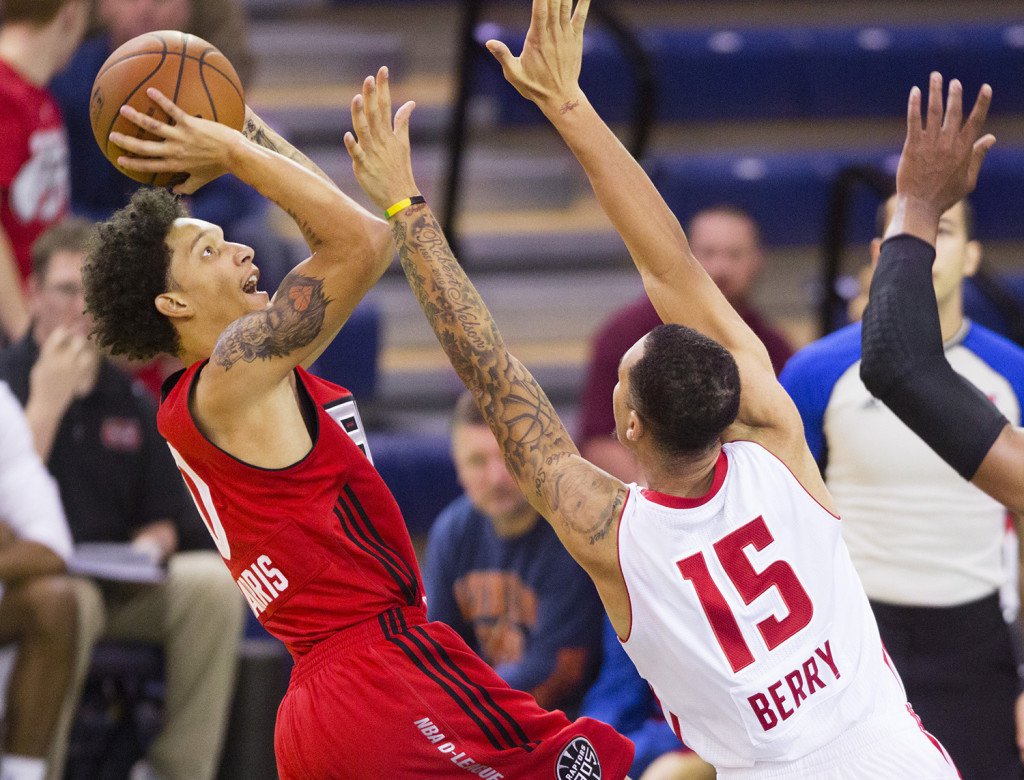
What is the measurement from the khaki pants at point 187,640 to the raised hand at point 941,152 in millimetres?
3140

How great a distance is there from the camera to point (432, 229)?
301 centimetres

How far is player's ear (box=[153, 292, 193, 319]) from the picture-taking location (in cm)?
310

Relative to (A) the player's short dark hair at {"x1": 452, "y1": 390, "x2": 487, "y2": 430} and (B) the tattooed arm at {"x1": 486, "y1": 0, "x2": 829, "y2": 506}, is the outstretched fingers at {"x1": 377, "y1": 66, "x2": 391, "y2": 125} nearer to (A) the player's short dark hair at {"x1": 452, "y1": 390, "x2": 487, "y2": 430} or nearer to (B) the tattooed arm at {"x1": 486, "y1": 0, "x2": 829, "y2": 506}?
(B) the tattooed arm at {"x1": 486, "y1": 0, "x2": 829, "y2": 506}

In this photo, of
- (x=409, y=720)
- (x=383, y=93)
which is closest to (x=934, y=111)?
(x=383, y=93)

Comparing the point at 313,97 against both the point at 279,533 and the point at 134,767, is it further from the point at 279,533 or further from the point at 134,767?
the point at 279,533

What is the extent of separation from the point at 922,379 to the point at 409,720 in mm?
1168

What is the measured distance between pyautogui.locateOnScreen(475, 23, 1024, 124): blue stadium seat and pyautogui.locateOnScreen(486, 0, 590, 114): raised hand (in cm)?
471

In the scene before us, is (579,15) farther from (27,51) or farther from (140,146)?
(27,51)

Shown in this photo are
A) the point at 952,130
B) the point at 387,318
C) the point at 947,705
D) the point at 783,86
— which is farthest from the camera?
the point at 783,86

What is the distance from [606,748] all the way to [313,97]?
17.1ft

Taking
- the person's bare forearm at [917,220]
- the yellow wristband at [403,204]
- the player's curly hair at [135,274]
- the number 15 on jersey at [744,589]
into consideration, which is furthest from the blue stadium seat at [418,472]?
the person's bare forearm at [917,220]

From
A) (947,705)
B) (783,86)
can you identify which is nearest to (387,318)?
(783,86)

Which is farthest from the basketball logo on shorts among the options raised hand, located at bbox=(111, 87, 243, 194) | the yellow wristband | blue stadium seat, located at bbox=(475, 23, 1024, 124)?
blue stadium seat, located at bbox=(475, 23, 1024, 124)

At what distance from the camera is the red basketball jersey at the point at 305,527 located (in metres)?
3.01
